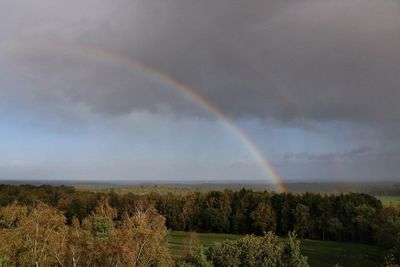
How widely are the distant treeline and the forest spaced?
7.8 inches

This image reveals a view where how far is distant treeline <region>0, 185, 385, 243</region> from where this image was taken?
287ft

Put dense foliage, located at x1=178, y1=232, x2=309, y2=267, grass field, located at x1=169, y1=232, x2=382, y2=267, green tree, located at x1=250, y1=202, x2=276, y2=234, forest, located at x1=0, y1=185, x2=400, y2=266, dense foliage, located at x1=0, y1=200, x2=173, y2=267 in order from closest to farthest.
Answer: dense foliage, located at x1=0, y1=200, x2=173, y2=267
forest, located at x1=0, y1=185, x2=400, y2=266
dense foliage, located at x1=178, y1=232, x2=309, y2=267
grass field, located at x1=169, y1=232, x2=382, y2=267
green tree, located at x1=250, y1=202, x2=276, y2=234

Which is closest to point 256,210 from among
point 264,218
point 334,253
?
point 264,218

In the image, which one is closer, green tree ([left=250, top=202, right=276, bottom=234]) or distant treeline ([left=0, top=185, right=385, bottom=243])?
distant treeline ([left=0, top=185, right=385, bottom=243])

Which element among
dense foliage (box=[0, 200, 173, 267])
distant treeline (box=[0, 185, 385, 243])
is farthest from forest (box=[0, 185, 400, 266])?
distant treeline (box=[0, 185, 385, 243])

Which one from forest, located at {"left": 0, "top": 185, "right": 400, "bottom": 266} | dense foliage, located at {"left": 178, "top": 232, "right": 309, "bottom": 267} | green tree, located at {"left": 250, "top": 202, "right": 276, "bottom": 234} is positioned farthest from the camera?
green tree, located at {"left": 250, "top": 202, "right": 276, "bottom": 234}

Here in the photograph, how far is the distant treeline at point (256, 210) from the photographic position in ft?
287

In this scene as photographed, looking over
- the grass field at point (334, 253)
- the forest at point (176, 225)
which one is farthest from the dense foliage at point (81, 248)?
the grass field at point (334, 253)

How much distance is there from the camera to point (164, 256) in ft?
101

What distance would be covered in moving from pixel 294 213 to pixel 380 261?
39.9 m

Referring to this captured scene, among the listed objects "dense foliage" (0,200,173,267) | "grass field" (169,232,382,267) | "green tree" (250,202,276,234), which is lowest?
"grass field" (169,232,382,267)

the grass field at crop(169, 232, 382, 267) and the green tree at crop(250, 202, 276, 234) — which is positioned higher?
the green tree at crop(250, 202, 276, 234)

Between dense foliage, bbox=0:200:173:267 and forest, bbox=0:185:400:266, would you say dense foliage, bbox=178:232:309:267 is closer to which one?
forest, bbox=0:185:400:266

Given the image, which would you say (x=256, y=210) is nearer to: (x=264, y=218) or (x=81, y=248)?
(x=264, y=218)
